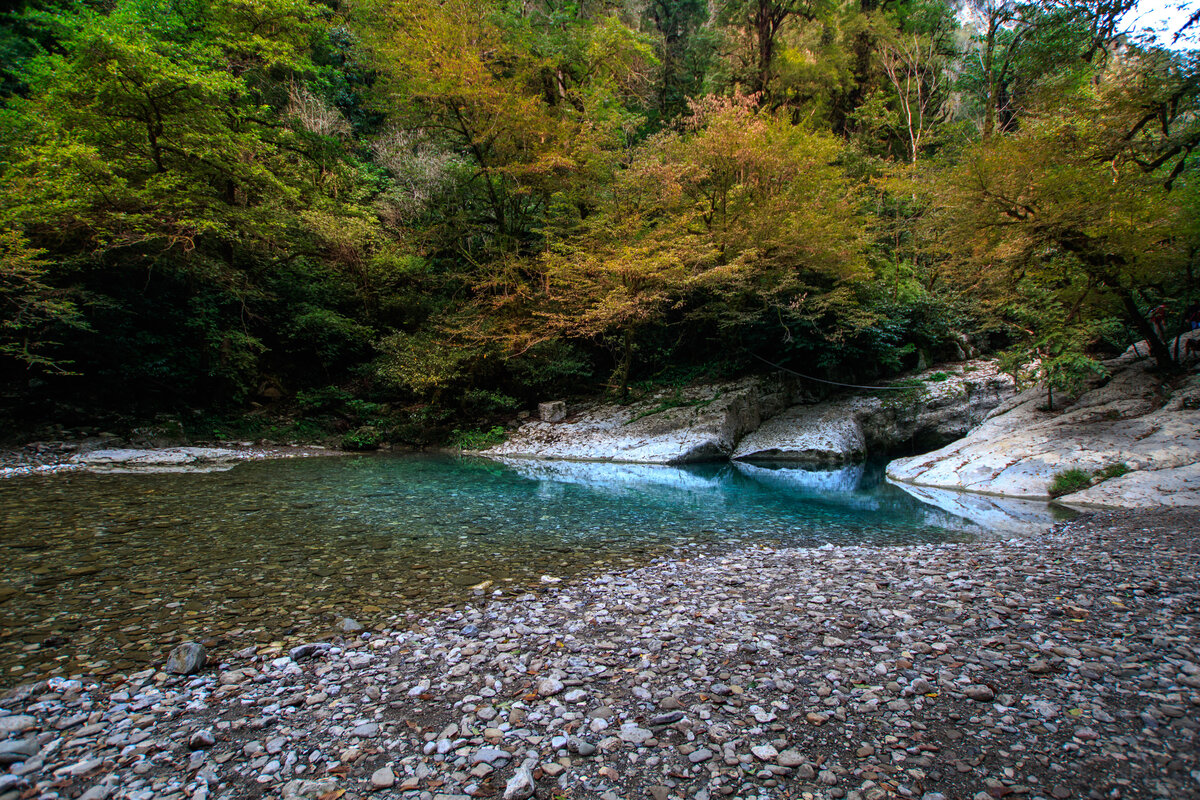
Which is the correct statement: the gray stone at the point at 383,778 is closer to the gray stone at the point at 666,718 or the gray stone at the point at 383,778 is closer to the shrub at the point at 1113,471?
the gray stone at the point at 666,718

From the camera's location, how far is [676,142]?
56.0ft

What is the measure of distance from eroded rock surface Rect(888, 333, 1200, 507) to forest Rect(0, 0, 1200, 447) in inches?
40.2

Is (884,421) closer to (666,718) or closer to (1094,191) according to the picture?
(1094,191)

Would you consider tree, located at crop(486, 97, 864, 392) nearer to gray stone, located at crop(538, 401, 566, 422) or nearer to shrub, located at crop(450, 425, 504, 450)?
gray stone, located at crop(538, 401, 566, 422)

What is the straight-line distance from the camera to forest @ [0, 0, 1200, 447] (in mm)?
10273

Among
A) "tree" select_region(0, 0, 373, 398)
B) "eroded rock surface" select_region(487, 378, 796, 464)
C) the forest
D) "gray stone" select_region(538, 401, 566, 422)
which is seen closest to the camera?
the forest

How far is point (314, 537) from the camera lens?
21.1ft

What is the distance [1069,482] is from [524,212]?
17891 mm

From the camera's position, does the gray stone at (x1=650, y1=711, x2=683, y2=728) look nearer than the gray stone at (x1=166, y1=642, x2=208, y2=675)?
Yes

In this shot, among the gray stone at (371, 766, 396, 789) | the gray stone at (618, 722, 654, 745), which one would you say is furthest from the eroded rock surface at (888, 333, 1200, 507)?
the gray stone at (371, 766, 396, 789)

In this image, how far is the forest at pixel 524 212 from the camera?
33.7ft

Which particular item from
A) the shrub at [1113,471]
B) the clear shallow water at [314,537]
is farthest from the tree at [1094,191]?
the clear shallow water at [314,537]

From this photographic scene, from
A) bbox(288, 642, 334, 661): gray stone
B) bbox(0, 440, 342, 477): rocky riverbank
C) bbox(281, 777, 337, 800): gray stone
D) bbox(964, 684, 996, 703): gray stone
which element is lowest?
bbox(964, 684, 996, 703): gray stone

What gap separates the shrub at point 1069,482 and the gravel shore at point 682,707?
5.01 meters
